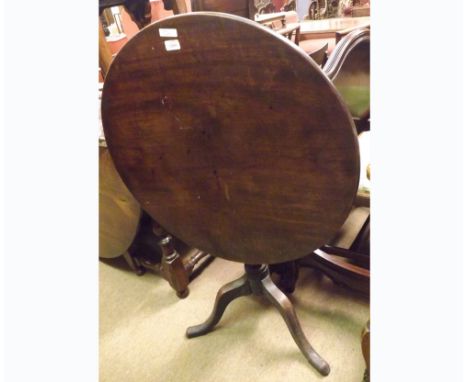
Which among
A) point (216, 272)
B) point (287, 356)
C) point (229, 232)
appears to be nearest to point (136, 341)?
point (216, 272)

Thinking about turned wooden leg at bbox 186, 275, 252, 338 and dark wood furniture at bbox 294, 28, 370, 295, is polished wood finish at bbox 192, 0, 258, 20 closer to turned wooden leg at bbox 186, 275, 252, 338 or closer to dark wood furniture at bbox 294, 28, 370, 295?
dark wood furniture at bbox 294, 28, 370, 295

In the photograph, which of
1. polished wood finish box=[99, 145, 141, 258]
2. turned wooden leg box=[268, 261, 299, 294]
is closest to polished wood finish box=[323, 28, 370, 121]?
turned wooden leg box=[268, 261, 299, 294]

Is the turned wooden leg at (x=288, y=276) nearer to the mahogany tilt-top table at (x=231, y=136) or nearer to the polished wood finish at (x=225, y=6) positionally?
the mahogany tilt-top table at (x=231, y=136)

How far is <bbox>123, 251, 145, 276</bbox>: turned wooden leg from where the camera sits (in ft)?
5.31

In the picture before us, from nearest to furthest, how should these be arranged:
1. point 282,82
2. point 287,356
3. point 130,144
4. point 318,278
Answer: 1. point 282,82
2. point 130,144
3. point 287,356
4. point 318,278

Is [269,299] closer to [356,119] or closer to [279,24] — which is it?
[356,119]

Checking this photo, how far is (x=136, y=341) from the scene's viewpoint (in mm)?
1365

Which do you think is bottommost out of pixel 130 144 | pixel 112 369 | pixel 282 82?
pixel 112 369

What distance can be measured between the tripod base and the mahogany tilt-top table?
0.26 meters

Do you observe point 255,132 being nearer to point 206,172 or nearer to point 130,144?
point 206,172

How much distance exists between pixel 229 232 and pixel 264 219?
0.42 feet

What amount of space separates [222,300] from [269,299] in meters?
0.18

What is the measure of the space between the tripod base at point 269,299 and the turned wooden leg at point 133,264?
1.65ft

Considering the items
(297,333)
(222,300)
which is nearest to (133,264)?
(222,300)
